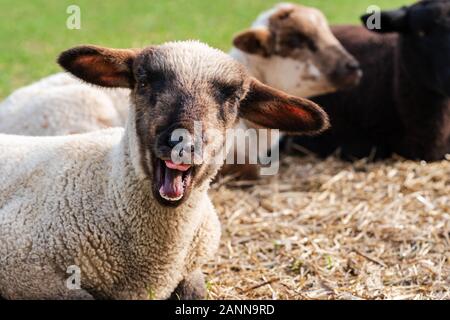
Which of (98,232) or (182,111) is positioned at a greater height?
(182,111)

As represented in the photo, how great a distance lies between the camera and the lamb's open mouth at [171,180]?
4512mm

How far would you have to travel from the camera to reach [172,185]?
4512 millimetres

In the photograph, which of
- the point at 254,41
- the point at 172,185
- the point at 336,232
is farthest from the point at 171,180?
the point at 254,41

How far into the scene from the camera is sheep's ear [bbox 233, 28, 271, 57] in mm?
8055

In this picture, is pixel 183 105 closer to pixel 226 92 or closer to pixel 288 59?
pixel 226 92

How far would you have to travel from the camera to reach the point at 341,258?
6.23 m

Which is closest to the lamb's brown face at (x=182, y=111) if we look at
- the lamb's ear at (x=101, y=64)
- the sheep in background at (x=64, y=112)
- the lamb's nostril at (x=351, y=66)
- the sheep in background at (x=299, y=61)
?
the lamb's ear at (x=101, y=64)

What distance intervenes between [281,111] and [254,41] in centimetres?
309

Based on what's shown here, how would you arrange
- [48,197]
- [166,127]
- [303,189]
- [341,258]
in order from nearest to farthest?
[166,127]
[48,197]
[341,258]
[303,189]

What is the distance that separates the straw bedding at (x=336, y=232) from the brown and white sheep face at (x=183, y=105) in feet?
3.87

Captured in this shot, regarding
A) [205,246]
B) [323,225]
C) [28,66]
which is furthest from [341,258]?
[28,66]

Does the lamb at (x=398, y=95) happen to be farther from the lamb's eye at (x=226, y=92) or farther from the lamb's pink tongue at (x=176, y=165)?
the lamb's pink tongue at (x=176, y=165)

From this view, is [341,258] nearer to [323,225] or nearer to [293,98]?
[323,225]
